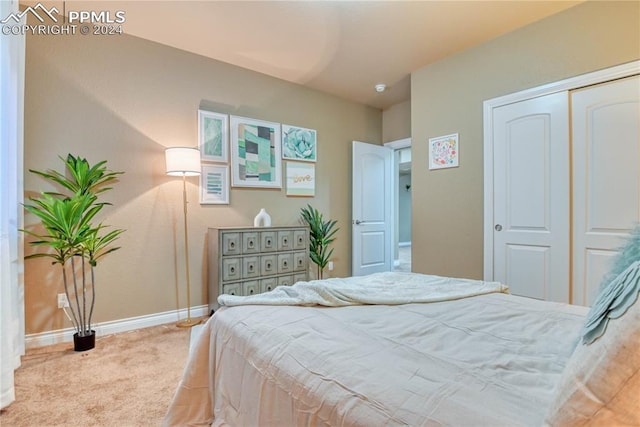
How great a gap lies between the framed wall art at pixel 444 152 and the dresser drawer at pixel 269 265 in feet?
6.58

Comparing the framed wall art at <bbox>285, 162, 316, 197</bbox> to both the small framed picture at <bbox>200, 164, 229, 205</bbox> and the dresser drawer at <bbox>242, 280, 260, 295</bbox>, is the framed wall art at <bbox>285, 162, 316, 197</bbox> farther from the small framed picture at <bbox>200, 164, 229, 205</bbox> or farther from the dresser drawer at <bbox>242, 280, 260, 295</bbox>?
the dresser drawer at <bbox>242, 280, 260, 295</bbox>

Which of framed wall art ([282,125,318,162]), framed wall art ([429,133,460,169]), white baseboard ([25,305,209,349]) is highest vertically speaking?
framed wall art ([282,125,318,162])

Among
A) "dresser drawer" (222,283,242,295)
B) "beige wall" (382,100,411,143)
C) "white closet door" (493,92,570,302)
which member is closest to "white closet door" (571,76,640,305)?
"white closet door" (493,92,570,302)

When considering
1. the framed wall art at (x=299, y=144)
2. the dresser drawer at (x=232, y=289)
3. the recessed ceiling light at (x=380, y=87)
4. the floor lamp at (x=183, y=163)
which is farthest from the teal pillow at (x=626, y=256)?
the recessed ceiling light at (x=380, y=87)

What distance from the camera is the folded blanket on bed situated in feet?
4.71

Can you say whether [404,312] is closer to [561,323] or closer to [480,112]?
[561,323]

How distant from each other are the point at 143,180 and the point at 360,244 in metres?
2.83

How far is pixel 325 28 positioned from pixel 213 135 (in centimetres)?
153

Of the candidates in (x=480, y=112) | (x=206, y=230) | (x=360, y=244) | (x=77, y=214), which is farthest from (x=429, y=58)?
(x=77, y=214)

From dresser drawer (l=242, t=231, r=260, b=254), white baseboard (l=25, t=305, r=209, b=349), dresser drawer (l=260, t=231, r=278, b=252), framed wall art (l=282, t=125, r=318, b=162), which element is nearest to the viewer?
white baseboard (l=25, t=305, r=209, b=349)

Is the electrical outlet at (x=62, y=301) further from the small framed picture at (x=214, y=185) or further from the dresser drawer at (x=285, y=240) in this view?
the dresser drawer at (x=285, y=240)

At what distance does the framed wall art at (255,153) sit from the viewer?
3488 millimetres

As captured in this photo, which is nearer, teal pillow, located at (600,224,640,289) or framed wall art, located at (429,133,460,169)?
teal pillow, located at (600,224,640,289)

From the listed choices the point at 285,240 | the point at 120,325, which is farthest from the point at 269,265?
the point at 120,325
